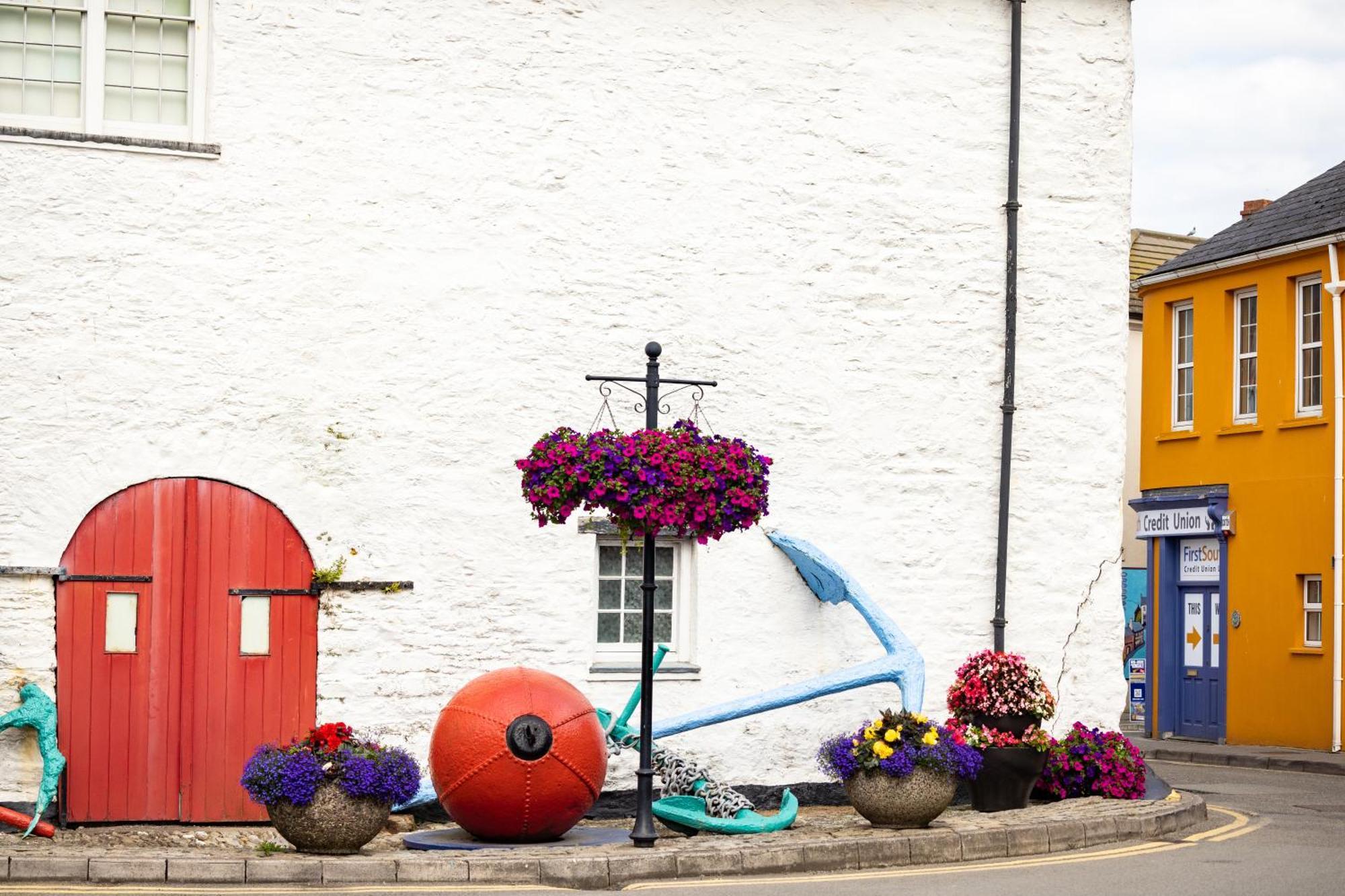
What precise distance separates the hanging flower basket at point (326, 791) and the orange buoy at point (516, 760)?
1.41ft

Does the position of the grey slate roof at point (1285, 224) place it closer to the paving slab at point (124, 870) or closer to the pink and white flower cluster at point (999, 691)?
the pink and white flower cluster at point (999, 691)

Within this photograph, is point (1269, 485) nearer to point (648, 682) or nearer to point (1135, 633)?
point (1135, 633)

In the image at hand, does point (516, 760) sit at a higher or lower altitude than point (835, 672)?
lower

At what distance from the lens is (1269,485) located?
2528 cm

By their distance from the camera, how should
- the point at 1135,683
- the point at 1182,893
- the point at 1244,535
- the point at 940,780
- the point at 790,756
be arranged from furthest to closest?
the point at 1135,683 < the point at 1244,535 < the point at 790,756 < the point at 940,780 < the point at 1182,893

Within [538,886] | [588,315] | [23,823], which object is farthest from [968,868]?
[23,823]

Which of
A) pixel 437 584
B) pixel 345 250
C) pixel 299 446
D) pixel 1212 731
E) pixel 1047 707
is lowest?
pixel 1212 731

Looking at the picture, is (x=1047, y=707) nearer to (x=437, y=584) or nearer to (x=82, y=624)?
(x=437, y=584)

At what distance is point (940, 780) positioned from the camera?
12.5 m

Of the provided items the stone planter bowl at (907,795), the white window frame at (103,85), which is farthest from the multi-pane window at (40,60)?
the stone planter bowl at (907,795)

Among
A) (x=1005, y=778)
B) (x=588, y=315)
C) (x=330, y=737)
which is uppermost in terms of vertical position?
(x=588, y=315)

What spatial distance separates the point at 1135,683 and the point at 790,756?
690 inches

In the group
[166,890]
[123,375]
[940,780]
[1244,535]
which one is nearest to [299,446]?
[123,375]

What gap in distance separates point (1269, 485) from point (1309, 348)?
1.99 meters
